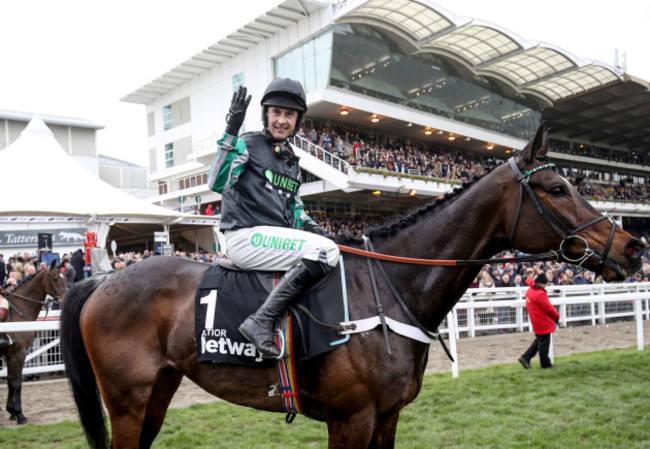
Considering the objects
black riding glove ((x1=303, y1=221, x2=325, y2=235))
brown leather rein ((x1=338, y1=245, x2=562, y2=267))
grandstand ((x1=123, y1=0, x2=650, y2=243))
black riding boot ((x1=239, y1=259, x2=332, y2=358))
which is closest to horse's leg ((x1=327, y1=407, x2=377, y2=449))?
black riding boot ((x1=239, y1=259, x2=332, y2=358))

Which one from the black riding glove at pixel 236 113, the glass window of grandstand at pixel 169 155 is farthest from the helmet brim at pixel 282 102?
the glass window of grandstand at pixel 169 155

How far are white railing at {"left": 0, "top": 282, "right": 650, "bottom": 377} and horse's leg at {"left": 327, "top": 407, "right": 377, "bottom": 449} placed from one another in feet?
12.5

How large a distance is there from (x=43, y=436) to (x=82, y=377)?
2349mm

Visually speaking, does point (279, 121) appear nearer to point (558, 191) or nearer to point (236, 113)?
point (236, 113)

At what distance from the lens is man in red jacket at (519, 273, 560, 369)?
7.68 m

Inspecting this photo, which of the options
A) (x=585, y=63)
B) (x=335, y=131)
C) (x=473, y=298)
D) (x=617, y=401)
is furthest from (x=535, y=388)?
(x=585, y=63)

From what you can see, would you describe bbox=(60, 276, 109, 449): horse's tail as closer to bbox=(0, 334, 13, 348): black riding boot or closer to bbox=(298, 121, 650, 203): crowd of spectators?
bbox=(0, 334, 13, 348): black riding boot

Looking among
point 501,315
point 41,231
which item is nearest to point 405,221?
point 501,315

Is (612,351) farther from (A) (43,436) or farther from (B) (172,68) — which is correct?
(B) (172,68)

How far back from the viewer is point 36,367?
7.44 meters

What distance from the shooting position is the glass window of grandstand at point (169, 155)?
35.0 m

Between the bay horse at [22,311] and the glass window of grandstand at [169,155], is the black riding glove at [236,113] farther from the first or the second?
the glass window of grandstand at [169,155]

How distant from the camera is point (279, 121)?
2.94 m

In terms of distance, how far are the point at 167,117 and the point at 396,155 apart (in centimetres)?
1762
